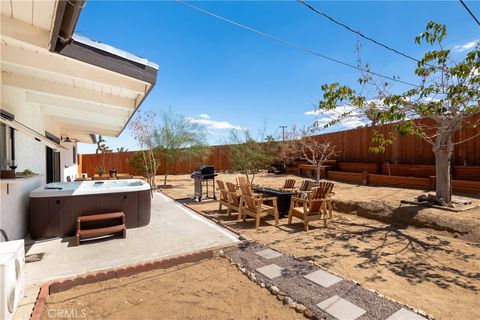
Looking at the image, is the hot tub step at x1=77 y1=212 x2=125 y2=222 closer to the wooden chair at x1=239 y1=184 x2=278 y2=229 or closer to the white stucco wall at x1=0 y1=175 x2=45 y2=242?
the white stucco wall at x1=0 y1=175 x2=45 y2=242

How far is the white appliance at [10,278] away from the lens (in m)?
2.01

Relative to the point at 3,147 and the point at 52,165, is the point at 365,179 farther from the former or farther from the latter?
the point at 52,165

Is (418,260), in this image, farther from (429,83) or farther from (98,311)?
(98,311)

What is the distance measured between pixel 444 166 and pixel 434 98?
1.93 metres

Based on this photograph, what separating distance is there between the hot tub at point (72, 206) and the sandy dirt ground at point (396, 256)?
2137mm

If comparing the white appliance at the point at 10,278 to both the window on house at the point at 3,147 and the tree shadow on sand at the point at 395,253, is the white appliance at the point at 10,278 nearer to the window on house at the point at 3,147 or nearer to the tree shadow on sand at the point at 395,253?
the window on house at the point at 3,147

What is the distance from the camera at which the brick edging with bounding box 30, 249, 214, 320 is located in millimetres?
2570

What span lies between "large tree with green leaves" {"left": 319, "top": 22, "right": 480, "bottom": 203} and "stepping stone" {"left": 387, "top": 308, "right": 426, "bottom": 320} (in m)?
3.65

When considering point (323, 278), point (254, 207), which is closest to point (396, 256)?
point (323, 278)

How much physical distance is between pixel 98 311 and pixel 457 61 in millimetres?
6995

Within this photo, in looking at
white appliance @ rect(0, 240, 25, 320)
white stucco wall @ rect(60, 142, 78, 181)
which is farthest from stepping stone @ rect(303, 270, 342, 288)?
white stucco wall @ rect(60, 142, 78, 181)

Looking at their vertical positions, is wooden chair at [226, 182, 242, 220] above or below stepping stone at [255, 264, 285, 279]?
Answer: above

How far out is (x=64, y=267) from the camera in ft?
10.6

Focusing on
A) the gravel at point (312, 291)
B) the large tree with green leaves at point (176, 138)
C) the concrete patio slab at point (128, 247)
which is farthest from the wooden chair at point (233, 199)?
the large tree with green leaves at point (176, 138)
